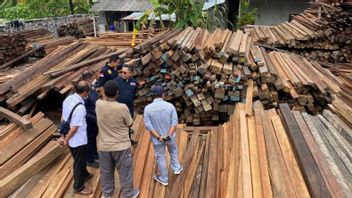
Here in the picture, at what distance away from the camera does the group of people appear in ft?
13.0

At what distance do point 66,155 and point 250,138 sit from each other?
11.1ft

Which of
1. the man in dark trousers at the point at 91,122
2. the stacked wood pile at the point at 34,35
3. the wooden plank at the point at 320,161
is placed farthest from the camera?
the stacked wood pile at the point at 34,35

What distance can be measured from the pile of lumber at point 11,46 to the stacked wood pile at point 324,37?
10257 mm

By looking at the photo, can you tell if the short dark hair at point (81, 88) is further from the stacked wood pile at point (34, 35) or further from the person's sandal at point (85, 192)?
the stacked wood pile at point (34, 35)

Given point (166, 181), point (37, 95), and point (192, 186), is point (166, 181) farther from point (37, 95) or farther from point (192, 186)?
point (37, 95)

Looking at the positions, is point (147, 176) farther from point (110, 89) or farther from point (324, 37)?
point (324, 37)

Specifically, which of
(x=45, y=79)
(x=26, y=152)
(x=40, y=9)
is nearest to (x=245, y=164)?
(x=26, y=152)

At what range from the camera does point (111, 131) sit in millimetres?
4004

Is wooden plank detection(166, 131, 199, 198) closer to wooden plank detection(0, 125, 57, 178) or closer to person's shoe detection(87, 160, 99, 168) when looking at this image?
person's shoe detection(87, 160, 99, 168)

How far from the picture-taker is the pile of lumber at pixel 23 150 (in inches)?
193

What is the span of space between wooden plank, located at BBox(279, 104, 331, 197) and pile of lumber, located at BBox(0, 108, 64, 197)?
4.07 m

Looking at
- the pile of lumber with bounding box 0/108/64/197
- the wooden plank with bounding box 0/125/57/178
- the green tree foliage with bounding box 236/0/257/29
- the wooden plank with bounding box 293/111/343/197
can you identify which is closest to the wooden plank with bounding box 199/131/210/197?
the wooden plank with bounding box 293/111/343/197

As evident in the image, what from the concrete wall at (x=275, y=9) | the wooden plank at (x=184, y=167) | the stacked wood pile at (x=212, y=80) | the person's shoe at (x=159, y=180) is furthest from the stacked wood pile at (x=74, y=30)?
the person's shoe at (x=159, y=180)

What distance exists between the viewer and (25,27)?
61.4 ft
